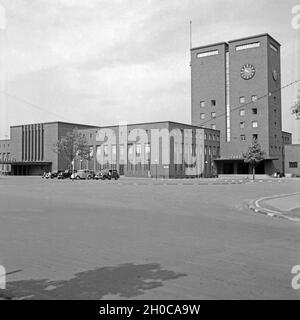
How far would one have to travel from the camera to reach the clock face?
325 feet

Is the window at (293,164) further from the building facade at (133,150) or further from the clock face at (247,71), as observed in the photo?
the clock face at (247,71)

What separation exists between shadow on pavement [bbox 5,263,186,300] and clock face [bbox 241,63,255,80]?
98098 mm

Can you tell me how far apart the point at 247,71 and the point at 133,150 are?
35.3 meters

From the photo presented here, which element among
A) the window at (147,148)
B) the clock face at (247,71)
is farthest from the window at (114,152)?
the clock face at (247,71)

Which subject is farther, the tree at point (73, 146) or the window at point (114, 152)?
the window at point (114, 152)

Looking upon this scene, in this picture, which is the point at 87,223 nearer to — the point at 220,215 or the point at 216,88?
the point at 220,215

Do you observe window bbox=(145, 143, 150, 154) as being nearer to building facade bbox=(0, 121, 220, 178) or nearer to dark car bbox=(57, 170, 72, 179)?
building facade bbox=(0, 121, 220, 178)

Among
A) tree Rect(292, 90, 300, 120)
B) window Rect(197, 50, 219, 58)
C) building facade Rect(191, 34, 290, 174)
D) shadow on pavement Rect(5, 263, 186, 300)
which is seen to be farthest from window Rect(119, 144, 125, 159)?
shadow on pavement Rect(5, 263, 186, 300)

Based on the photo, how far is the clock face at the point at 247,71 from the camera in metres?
98.9

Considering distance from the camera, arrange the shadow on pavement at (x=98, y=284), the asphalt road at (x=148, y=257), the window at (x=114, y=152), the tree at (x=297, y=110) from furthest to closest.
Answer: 1. the window at (x=114, y=152)
2. the tree at (x=297, y=110)
3. the asphalt road at (x=148, y=257)
4. the shadow on pavement at (x=98, y=284)

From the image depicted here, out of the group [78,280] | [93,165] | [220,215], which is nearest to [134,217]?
[220,215]

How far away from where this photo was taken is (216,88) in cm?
10481
